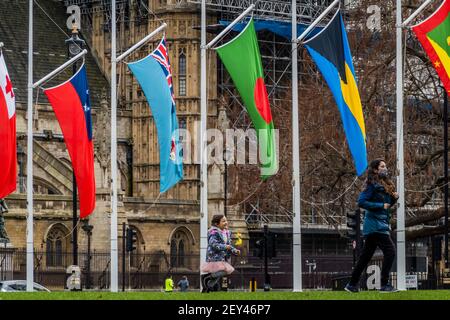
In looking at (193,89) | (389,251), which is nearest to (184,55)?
(193,89)

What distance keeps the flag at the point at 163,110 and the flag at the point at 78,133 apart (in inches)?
70.3

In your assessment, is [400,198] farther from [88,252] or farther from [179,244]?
[179,244]

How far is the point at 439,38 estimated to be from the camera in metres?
37.7

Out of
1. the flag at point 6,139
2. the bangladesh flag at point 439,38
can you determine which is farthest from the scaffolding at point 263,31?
the bangladesh flag at point 439,38

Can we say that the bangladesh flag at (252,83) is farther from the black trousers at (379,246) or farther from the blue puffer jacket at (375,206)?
the blue puffer jacket at (375,206)

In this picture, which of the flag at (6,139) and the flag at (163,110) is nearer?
the flag at (163,110)

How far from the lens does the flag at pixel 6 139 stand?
131ft

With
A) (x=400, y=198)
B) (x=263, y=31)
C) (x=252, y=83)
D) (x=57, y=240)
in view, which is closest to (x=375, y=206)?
(x=400, y=198)

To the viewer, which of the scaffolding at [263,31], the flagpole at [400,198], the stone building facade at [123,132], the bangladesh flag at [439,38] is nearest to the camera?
the flagpole at [400,198]

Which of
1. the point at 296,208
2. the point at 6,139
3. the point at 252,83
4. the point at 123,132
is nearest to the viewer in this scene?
the point at 296,208

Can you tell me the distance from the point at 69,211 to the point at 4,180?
37.3 meters

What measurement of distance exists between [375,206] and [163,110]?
484 inches
